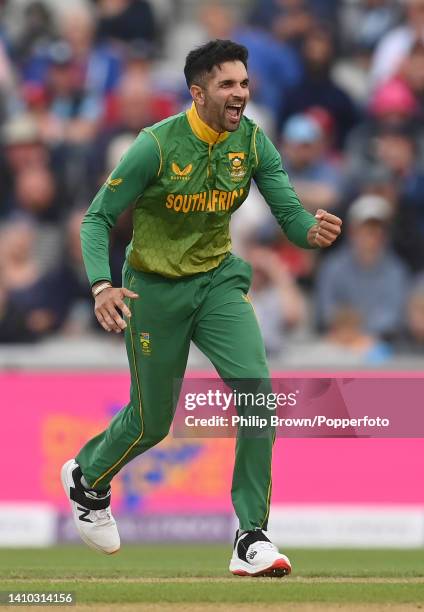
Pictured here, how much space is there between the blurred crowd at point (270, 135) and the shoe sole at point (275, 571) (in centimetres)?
408

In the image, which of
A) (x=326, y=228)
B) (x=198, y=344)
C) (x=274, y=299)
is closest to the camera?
(x=326, y=228)

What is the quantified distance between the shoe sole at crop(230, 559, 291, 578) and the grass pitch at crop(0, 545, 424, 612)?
5 cm

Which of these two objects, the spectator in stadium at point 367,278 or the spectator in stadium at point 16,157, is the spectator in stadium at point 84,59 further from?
the spectator in stadium at point 367,278

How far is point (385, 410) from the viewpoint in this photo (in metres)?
8.10

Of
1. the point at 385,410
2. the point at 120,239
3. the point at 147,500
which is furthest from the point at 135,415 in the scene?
the point at 120,239

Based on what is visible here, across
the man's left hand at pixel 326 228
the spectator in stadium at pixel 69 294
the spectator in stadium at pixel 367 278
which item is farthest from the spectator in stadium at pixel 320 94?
the man's left hand at pixel 326 228

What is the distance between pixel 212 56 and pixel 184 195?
2.05 feet

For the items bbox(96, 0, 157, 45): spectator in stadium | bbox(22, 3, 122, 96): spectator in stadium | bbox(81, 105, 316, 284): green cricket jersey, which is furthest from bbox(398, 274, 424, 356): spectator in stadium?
bbox(96, 0, 157, 45): spectator in stadium

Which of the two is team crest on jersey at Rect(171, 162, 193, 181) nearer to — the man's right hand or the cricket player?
the cricket player

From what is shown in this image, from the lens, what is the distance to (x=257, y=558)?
252 inches

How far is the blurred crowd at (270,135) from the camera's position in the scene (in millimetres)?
10938

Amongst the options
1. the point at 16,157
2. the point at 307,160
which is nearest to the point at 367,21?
the point at 307,160

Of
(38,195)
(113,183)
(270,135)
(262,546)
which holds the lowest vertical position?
(262,546)

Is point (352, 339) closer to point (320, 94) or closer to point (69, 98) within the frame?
point (320, 94)
